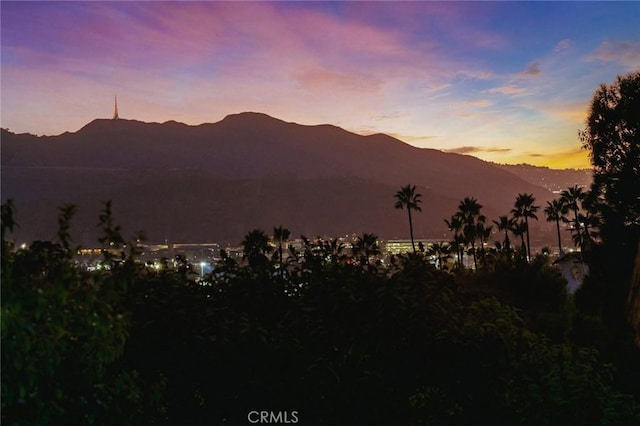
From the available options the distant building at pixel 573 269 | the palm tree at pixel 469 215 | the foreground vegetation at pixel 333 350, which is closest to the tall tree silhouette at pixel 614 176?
the distant building at pixel 573 269

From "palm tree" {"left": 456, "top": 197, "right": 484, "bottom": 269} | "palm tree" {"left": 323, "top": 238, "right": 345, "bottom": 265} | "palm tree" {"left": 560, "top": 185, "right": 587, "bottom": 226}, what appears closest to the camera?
"palm tree" {"left": 323, "top": 238, "right": 345, "bottom": 265}

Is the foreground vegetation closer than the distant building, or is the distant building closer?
the foreground vegetation

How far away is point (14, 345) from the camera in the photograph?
9.85 feet

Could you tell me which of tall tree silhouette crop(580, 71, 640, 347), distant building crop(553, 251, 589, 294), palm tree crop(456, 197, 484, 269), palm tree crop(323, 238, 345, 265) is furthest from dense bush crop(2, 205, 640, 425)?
palm tree crop(456, 197, 484, 269)

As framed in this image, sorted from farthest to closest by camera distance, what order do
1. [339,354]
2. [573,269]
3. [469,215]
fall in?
[469,215], [573,269], [339,354]

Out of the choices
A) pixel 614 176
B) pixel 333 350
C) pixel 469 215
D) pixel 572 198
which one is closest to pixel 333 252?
pixel 333 350

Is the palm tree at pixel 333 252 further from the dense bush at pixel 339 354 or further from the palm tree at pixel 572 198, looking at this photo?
the palm tree at pixel 572 198

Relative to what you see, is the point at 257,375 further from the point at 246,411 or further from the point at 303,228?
the point at 303,228

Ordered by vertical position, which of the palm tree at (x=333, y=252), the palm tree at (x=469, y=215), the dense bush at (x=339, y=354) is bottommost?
the dense bush at (x=339, y=354)

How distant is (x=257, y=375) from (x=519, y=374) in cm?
245

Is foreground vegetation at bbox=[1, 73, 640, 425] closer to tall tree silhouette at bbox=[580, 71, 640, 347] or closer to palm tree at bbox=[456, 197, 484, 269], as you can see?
tall tree silhouette at bbox=[580, 71, 640, 347]

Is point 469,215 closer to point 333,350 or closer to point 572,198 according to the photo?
point 572,198

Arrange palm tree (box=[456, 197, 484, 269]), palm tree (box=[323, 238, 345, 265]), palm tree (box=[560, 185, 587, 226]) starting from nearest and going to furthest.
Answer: palm tree (box=[323, 238, 345, 265]) → palm tree (box=[560, 185, 587, 226]) → palm tree (box=[456, 197, 484, 269])

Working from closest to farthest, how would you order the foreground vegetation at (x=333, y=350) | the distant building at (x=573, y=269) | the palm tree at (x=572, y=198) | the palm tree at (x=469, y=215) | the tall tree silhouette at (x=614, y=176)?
the foreground vegetation at (x=333, y=350) < the tall tree silhouette at (x=614, y=176) < the distant building at (x=573, y=269) < the palm tree at (x=572, y=198) < the palm tree at (x=469, y=215)
